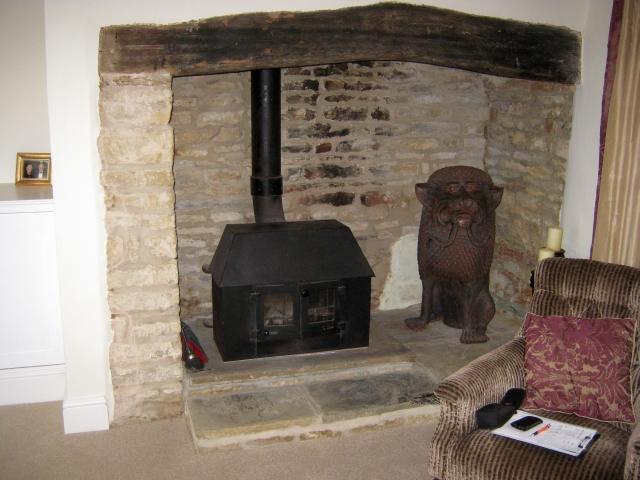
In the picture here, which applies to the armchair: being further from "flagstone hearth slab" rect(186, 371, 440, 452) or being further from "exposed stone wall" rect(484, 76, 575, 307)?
"exposed stone wall" rect(484, 76, 575, 307)

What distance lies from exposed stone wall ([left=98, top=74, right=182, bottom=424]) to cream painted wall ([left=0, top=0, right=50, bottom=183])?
1031 millimetres

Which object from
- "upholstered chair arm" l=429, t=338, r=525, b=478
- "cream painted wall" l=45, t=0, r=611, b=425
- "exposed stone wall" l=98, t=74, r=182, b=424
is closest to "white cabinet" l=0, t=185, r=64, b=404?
"cream painted wall" l=45, t=0, r=611, b=425

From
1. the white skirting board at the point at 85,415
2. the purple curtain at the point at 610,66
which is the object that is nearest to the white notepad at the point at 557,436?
the purple curtain at the point at 610,66

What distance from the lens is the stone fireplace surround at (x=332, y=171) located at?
3.13m

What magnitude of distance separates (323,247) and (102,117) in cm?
135

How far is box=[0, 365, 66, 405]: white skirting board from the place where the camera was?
3.42 meters

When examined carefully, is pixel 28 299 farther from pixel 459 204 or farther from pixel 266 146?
pixel 459 204

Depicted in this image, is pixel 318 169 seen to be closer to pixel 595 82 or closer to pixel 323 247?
pixel 323 247

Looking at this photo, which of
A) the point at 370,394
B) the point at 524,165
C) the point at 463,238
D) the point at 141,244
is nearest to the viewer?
the point at 141,244

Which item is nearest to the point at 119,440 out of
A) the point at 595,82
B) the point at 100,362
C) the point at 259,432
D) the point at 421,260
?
the point at 100,362

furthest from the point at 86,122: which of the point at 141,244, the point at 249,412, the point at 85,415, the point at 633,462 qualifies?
the point at 633,462

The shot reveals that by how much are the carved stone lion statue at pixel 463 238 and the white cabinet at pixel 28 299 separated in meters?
2.17

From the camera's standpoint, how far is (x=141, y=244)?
3076 millimetres

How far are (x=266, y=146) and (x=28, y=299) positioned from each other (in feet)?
5.13
